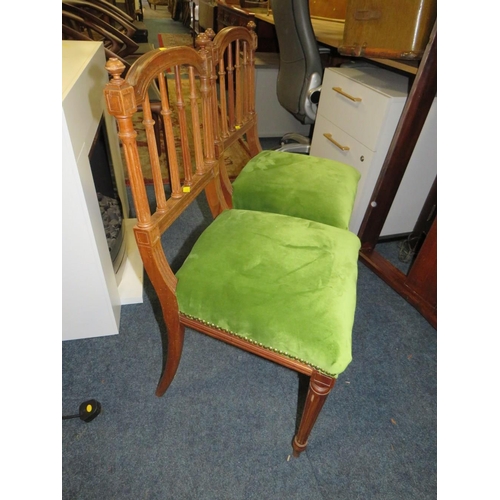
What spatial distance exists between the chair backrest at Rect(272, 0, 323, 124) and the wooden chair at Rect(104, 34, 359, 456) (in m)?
0.92

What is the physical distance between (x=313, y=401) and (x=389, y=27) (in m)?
1.26

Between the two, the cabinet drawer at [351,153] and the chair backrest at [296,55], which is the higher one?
the chair backrest at [296,55]

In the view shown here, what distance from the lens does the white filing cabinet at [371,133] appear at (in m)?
1.27

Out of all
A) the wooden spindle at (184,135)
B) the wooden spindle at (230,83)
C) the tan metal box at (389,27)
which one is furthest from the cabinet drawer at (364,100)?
the wooden spindle at (184,135)

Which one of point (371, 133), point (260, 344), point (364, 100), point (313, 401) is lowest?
point (313, 401)

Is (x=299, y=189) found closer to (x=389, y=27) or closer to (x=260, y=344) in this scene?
(x=260, y=344)

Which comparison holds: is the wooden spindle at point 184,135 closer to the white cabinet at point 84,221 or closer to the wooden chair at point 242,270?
the wooden chair at point 242,270

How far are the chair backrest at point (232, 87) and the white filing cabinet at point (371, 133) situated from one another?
1.38 feet

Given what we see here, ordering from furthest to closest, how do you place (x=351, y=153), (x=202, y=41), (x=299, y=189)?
(x=351, y=153), (x=299, y=189), (x=202, y=41)

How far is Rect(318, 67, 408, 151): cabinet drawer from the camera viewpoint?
4.09ft

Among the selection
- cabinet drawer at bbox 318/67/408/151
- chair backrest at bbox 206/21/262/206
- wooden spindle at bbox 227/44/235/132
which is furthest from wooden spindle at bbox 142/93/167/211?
cabinet drawer at bbox 318/67/408/151

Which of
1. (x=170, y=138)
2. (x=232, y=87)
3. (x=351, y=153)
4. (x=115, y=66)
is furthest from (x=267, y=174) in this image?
(x=115, y=66)

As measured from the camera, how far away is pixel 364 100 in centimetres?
133

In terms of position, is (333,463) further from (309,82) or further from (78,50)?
(309,82)
